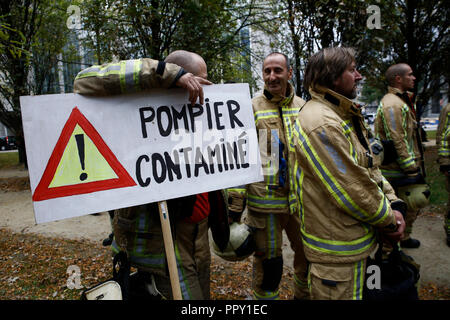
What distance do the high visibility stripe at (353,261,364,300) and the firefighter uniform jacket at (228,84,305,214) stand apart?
2.52 ft

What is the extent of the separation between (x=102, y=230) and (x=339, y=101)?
5204 millimetres

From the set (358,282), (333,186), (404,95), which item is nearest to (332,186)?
(333,186)

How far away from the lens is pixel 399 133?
3.54 m

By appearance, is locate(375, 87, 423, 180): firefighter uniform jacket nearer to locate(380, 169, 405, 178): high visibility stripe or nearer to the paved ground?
locate(380, 169, 405, 178): high visibility stripe

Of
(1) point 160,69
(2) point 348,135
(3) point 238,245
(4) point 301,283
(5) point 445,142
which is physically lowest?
(4) point 301,283

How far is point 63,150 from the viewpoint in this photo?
1.50m

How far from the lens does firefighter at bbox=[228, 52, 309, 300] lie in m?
2.59

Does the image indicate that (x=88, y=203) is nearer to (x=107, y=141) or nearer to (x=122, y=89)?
(x=107, y=141)

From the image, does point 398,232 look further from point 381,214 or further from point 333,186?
point 333,186

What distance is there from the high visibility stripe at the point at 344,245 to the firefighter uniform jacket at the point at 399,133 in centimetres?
201

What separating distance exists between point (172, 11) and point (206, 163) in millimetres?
5380

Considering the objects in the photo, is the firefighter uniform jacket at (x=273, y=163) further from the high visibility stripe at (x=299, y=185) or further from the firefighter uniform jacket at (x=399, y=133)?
the firefighter uniform jacket at (x=399, y=133)

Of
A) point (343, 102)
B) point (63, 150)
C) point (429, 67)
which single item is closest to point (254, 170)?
point (343, 102)
